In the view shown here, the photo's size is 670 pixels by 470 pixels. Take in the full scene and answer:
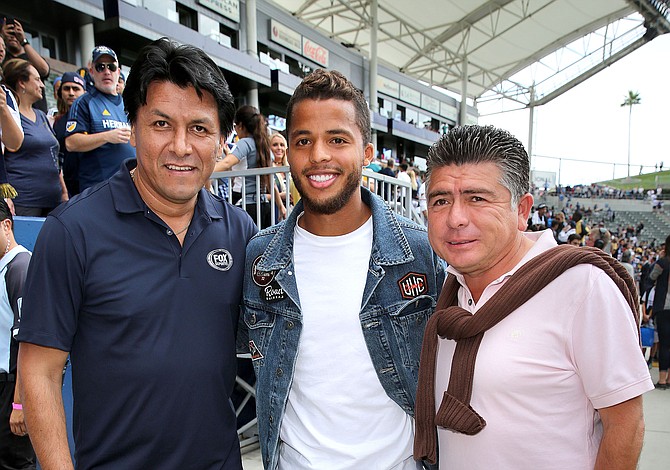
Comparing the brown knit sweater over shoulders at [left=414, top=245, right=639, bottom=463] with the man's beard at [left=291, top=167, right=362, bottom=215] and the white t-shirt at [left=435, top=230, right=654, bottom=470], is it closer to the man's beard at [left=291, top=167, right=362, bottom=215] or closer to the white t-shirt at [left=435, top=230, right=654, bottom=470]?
the white t-shirt at [left=435, top=230, right=654, bottom=470]

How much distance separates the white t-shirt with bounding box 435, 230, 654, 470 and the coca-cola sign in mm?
25483

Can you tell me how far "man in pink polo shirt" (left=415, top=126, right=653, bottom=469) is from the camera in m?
1.47

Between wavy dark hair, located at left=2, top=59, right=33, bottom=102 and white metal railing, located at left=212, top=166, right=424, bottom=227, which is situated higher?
wavy dark hair, located at left=2, top=59, right=33, bottom=102

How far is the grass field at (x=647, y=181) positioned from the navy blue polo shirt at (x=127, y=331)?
4502 cm

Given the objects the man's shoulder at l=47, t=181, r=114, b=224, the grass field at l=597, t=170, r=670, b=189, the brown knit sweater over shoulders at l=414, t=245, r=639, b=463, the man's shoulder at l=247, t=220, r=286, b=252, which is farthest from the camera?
the grass field at l=597, t=170, r=670, b=189

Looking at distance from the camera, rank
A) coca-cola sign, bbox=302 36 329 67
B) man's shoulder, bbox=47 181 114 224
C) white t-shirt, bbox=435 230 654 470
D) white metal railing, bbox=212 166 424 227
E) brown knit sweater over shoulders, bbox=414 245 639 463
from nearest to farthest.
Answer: white t-shirt, bbox=435 230 654 470
brown knit sweater over shoulders, bbox=414 245 639 463
man's shoulder, bbox=47 181 114 224
white metal railing, bbox=212 166 424 227
coca-cola sign, bbox=302 36 329 67

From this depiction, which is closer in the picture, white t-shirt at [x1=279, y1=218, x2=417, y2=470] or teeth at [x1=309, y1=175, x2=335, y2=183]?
white t-shirt at [x1=279, y1=218, x2=417, y2=470]

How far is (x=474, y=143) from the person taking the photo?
A: 1.71 m

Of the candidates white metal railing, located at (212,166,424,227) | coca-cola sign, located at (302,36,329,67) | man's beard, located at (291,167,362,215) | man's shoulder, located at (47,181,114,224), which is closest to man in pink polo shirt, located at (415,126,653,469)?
man's beard, located at (291,167,362,215)

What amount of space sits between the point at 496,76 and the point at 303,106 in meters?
45.8

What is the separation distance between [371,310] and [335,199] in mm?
505

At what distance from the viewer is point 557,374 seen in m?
1.54

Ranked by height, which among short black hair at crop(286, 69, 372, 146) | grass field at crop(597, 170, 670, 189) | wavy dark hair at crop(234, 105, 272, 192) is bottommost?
short black hair at crop(286, 69, 372, 146)

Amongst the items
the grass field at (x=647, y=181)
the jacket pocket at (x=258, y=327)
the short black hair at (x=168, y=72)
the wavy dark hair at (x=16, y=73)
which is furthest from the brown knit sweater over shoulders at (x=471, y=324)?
the grass field at (x=647, y=181)
